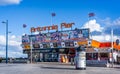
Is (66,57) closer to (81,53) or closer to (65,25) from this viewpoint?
(65,25)

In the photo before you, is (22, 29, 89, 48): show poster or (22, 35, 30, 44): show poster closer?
(22, 29, 89, 48): show poster

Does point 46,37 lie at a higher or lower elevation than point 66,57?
higher

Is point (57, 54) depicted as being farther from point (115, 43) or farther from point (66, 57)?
point (115, 43)

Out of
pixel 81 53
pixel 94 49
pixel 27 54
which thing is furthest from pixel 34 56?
pixel 81 53

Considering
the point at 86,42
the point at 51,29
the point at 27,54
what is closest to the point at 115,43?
the point at 86,42

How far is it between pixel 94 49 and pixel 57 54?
1566cm

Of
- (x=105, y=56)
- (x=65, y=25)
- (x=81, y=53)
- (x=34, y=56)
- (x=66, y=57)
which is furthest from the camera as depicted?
(x=34, y=56)

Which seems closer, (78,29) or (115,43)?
(78,29)

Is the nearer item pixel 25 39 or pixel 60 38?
pixel 60 38

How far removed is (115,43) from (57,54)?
681 inches

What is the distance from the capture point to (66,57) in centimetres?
8394

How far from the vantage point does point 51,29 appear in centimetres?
9338

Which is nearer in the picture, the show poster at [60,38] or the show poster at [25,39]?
the show poster at [60,38]

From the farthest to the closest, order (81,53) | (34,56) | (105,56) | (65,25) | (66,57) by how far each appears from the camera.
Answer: (34,56), (65,25), (66,57), (105,56), (81,53)
